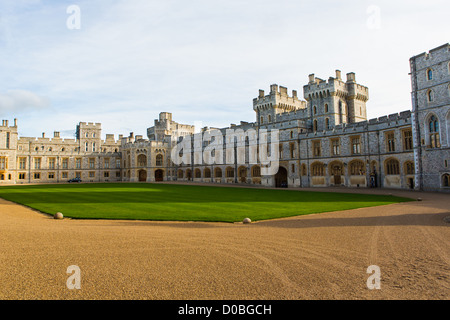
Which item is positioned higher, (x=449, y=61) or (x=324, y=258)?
(x=449, y=61)

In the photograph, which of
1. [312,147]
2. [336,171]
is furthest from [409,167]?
[312,147]

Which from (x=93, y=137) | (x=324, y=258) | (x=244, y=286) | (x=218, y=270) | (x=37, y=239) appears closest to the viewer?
(x=244, y=286)

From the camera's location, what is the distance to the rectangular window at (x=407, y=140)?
3169 centimetres

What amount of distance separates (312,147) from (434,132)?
1442 cm

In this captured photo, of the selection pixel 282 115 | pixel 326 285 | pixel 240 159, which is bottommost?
pixel 326 285

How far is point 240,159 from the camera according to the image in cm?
4912

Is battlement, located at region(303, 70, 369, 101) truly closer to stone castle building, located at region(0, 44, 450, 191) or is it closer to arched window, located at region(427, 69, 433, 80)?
stone castle building, located at region(0, 44, 450, 191)

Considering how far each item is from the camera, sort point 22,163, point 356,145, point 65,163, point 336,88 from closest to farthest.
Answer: point 356,145, point 336,88, point 22,163, point 65,163

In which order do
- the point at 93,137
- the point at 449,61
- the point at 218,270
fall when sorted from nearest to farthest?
the point at 218,270 → the point at 449,61 → the point at 93,137

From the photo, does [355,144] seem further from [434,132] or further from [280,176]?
[280,176]

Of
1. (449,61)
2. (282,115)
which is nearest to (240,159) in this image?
(282,115)

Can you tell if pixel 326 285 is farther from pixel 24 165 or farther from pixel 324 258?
pixel 24 165

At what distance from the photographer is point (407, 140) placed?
31938 mm
